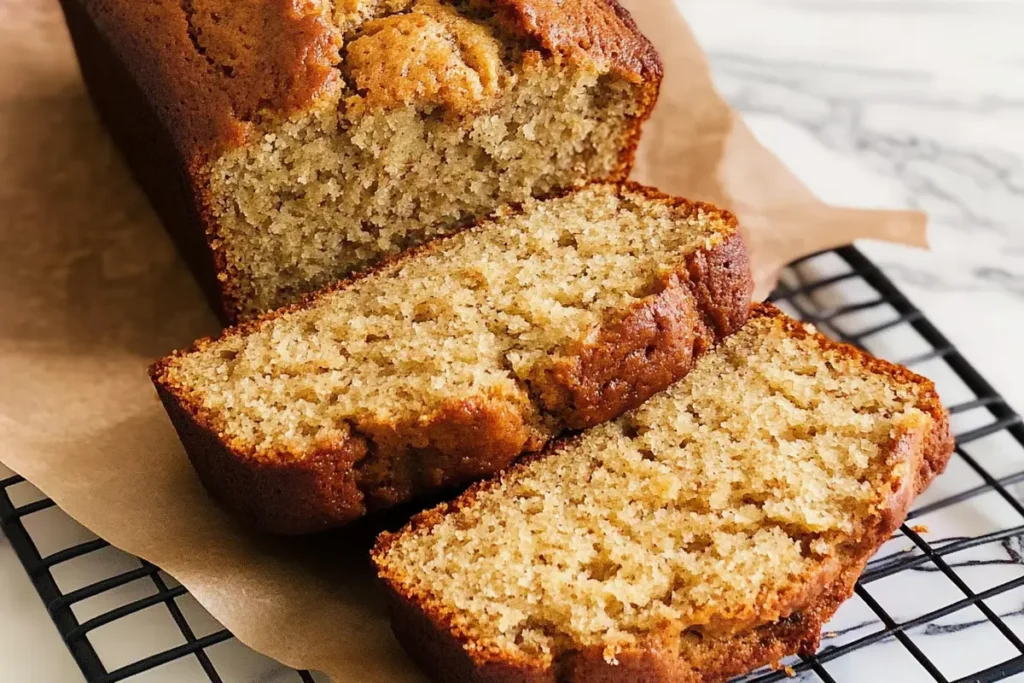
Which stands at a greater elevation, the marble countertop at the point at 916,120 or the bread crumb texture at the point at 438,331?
the bread crumb texture at the point at 438,331

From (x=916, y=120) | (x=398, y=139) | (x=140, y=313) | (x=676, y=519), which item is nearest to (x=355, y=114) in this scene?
(x=398, y=139)

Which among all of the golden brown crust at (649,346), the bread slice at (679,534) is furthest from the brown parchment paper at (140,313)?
the golden brown crust at (649,346)

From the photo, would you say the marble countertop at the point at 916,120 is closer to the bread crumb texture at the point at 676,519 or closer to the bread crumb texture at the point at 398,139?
the bread crumb texture at the point at 676,519

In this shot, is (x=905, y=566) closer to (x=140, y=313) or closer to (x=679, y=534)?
(x=679, y=534)

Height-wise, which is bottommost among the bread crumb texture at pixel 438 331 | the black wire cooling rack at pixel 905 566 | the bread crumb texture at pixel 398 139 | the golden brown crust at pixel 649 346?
the black wire cooling rack at pixel 905 566

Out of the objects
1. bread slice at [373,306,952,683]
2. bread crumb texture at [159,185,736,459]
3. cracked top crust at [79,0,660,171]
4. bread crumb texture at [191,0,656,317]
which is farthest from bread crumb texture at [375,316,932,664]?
cracked top crust at [79,0,660,171]

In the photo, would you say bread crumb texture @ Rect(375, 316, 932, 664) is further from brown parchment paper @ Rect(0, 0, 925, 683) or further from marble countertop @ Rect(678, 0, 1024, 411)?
marble countertop @ Rect(678, 0, 1024, 411)
